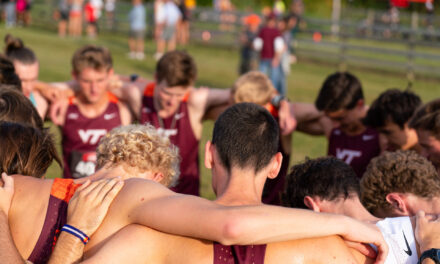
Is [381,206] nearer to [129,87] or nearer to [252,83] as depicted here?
[252,83]

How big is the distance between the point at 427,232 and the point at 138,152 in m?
1.60

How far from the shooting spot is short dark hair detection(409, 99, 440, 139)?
4.39 metres

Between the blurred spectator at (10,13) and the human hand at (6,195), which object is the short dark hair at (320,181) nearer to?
the human hand at (6,195)

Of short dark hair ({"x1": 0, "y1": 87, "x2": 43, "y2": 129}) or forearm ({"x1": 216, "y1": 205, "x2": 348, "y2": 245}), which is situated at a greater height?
short dark hair ({"x1": 0, "y1": 87, "x2": 43, "y2": 129})

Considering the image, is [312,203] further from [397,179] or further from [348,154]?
[348,154]

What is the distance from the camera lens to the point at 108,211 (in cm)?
275

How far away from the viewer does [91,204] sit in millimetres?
2729

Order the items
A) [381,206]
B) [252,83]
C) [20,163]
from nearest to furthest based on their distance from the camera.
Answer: [20,163] → [381,206] → [252,83]

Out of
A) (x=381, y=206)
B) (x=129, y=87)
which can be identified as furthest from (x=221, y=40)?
(x=381, y=206)

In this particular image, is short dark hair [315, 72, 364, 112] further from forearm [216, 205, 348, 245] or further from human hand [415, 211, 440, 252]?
forearm [216, 205, 348, 245]

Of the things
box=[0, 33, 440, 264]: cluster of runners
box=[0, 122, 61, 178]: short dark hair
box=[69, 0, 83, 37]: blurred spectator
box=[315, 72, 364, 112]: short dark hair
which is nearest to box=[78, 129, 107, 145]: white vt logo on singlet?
box=[0, 33, 440, 264]: cluster of runners

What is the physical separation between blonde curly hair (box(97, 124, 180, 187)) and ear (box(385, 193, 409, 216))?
134cm

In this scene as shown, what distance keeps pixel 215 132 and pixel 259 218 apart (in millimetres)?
538

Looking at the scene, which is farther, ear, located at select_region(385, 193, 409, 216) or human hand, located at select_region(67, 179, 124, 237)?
ear, located at select_region(385, 193, 409, 216)
